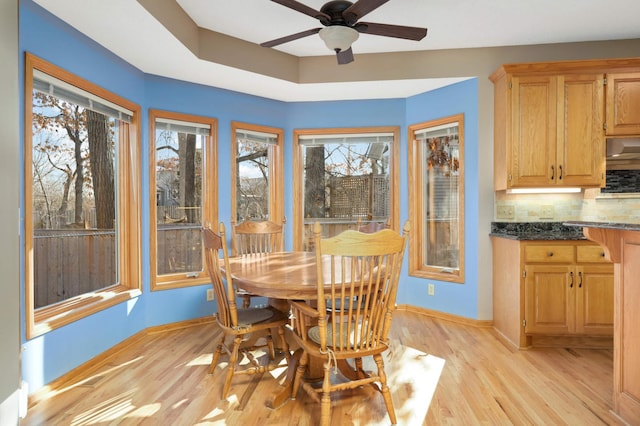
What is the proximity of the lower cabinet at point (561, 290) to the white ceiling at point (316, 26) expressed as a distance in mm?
1829

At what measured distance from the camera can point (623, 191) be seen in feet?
11.5

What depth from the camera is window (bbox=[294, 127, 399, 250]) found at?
440 centimetres

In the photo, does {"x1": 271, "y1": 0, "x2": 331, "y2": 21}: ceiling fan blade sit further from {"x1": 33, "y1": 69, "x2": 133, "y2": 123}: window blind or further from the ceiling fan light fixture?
{"x1": 33, "y1": 69, "x2": 133, "y2": 123}: window blind

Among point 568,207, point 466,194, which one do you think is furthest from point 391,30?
point 568,207

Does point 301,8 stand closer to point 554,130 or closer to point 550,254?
point 554,130

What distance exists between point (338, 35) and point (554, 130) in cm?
217

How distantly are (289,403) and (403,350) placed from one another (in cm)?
118

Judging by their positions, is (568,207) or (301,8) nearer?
(301,8)

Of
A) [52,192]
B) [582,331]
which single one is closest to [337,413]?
[582,331]

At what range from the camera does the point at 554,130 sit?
3273mm

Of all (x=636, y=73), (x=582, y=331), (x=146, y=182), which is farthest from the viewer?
(x=146, y=182)

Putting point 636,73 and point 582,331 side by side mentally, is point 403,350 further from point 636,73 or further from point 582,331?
point 636,73

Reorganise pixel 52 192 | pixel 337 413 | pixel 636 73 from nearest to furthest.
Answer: pixel 337 413
pixel 52 192
pixel 636 73

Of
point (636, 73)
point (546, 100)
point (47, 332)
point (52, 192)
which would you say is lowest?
point (47, 332)
